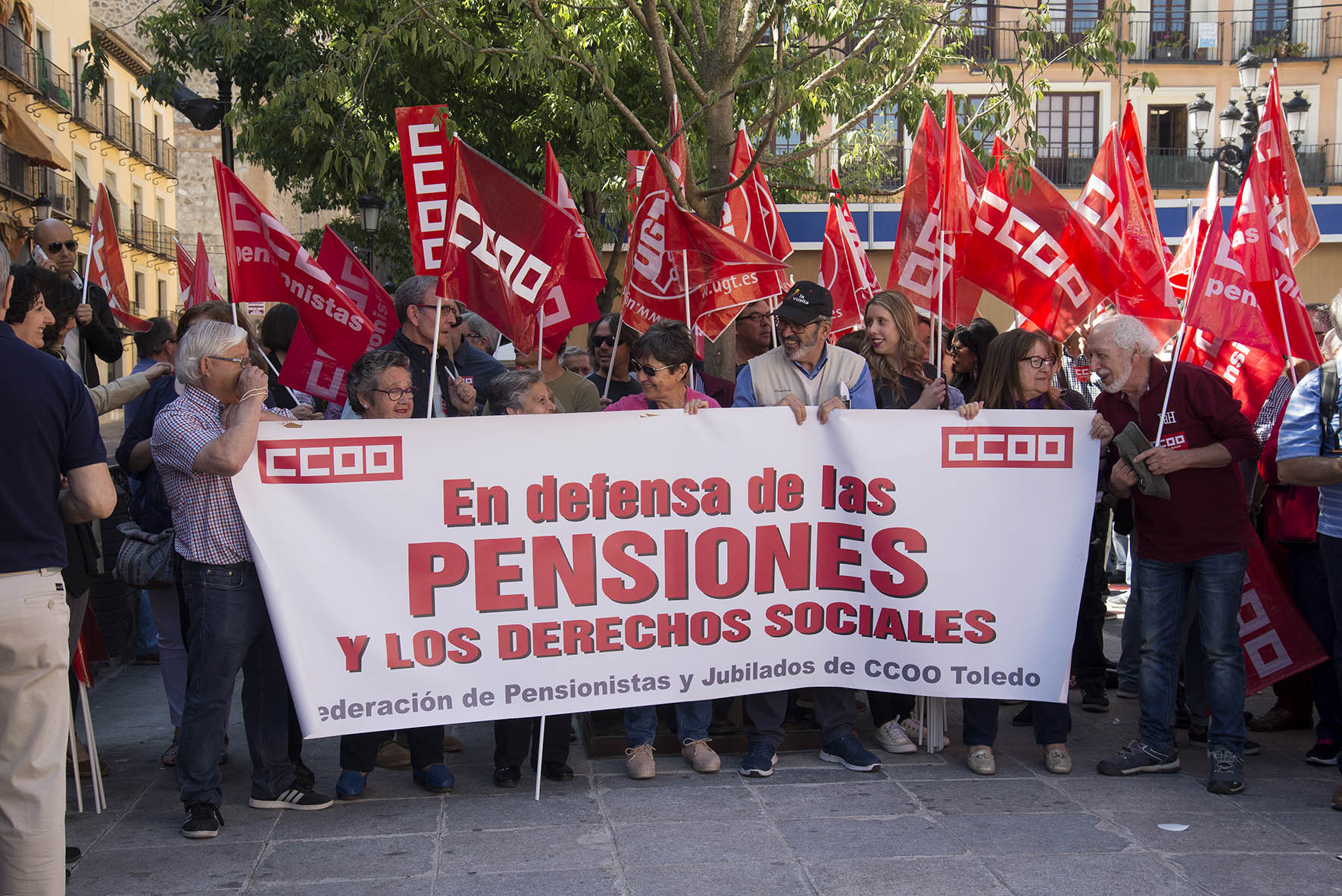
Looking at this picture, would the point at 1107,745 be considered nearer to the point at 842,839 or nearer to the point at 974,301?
the point at 842,839

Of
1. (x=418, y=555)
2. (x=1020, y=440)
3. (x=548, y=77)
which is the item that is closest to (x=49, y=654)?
(x=418, y=555)

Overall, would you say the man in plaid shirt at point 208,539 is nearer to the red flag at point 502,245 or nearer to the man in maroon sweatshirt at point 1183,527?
the red flag at point 502,245

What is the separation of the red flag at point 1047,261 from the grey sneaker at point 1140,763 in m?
2.01

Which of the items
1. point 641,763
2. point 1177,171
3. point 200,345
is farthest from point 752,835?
point 1177,171

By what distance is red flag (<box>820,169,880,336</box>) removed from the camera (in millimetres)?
9430

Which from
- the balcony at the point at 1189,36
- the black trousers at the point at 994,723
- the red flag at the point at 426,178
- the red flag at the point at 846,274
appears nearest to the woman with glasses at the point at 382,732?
the red flag at the point at 426,178

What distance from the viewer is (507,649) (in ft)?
17.2

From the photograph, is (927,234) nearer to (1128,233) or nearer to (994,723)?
(1128,233)

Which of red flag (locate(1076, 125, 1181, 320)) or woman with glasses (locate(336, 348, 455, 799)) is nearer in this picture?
woman with glasses (locate(336, 348, 455, 799))

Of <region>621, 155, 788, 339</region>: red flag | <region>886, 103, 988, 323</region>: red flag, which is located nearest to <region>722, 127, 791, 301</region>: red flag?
<region>886, 103, 988, 323</region>: red flag

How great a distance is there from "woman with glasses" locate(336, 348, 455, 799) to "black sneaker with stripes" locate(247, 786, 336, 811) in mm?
109

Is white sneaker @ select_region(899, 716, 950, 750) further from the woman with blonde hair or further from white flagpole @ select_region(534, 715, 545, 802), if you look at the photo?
white flagpole @ select_region(534, 715, 545, 802)

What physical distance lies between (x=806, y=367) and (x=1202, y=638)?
202cm

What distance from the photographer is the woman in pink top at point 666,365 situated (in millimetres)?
5465
